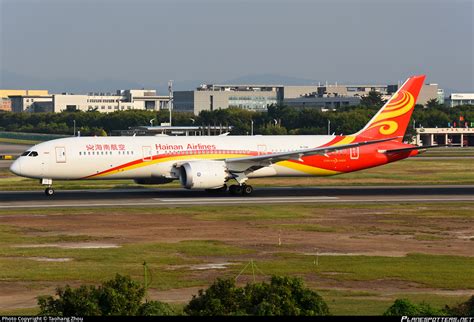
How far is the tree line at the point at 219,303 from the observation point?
19.7 meters

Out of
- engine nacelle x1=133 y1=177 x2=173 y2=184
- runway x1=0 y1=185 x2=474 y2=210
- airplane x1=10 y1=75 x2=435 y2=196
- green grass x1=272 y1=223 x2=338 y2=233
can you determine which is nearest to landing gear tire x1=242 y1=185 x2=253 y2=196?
airplane x1=10 y1=75 x2=435 y2=196

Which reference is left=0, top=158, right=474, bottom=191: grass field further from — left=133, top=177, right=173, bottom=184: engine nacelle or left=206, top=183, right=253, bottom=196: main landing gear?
left=206, top=183, right=253, bottom=196: main landing gear

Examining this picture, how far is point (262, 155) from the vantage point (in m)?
63.6

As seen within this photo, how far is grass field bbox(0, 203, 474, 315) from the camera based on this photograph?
30906 millimetres

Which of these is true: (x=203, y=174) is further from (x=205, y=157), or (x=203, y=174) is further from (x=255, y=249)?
(x=255, y=249)

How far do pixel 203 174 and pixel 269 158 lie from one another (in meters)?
5.33

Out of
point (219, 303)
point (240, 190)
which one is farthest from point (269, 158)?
point (219, 303)

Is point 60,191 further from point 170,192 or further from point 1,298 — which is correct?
point 1,298

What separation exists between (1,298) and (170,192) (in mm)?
36935

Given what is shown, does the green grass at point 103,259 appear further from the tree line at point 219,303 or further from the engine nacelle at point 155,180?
the engine nacelle at point 155,180

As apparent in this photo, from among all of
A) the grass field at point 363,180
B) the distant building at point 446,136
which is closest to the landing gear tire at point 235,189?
the grass field at point 363,180

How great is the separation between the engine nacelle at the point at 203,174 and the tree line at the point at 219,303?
125 ft

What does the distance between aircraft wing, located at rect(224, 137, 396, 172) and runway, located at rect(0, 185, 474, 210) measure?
7.31ft

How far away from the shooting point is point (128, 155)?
6125 centimetres
